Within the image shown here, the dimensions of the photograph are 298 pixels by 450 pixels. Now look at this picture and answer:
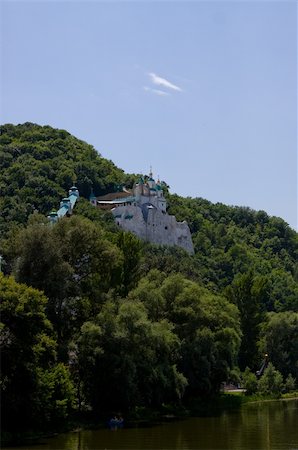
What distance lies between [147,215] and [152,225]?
1.93m

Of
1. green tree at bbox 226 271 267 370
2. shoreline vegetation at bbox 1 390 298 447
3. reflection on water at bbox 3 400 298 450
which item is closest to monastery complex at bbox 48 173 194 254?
green tree at bbox 226 271 267 370

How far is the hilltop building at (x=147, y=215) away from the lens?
4779 inches

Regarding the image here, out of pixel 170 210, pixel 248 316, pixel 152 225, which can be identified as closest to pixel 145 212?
pixel 152 225

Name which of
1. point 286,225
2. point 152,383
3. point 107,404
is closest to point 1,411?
point 107,404

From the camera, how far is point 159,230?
4983 inches

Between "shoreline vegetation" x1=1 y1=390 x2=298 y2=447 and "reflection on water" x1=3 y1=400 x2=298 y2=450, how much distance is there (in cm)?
66

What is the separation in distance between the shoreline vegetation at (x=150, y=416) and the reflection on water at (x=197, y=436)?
25.8 inches

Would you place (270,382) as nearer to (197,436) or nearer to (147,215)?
(197,436)

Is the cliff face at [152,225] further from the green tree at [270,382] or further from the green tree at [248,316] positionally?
the green tree at [270,382]

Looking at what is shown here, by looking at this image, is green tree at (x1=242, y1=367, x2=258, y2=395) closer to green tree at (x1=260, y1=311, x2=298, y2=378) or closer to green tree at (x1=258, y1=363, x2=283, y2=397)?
green tree at (x1=258, y1=363, x2=283, y2=397)

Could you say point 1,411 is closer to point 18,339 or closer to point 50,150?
point 18,339

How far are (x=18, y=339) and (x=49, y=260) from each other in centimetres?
743

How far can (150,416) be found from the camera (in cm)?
4166

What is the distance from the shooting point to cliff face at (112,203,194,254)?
12075cm
